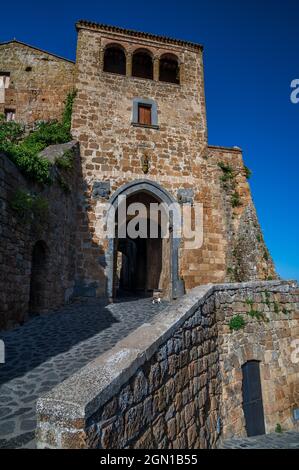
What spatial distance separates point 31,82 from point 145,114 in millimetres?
5506

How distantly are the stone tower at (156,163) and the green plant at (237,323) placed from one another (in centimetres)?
426

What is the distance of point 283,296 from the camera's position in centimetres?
689

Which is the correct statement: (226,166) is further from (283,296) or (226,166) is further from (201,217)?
(283,296)

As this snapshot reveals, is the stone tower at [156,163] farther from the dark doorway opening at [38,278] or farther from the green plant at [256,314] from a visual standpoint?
the green plant at [256,314]

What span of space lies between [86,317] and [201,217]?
6.02 metres

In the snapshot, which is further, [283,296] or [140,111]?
[140,111]

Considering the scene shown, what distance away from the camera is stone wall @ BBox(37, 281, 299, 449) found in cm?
208

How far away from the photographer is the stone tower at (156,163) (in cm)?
→ 1012

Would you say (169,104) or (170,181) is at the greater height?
(169,104)

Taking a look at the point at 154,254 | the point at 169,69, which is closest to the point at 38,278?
the point at 154,254

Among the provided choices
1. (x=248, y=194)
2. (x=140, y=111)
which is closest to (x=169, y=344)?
(x=248, y=194)

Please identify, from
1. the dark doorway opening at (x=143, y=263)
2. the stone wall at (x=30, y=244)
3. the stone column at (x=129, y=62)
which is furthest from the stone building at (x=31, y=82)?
the dark doorway opening at (x=143, y=263)

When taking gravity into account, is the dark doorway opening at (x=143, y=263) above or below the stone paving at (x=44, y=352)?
above

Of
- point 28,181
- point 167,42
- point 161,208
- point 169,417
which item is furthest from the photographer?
point 167,42
